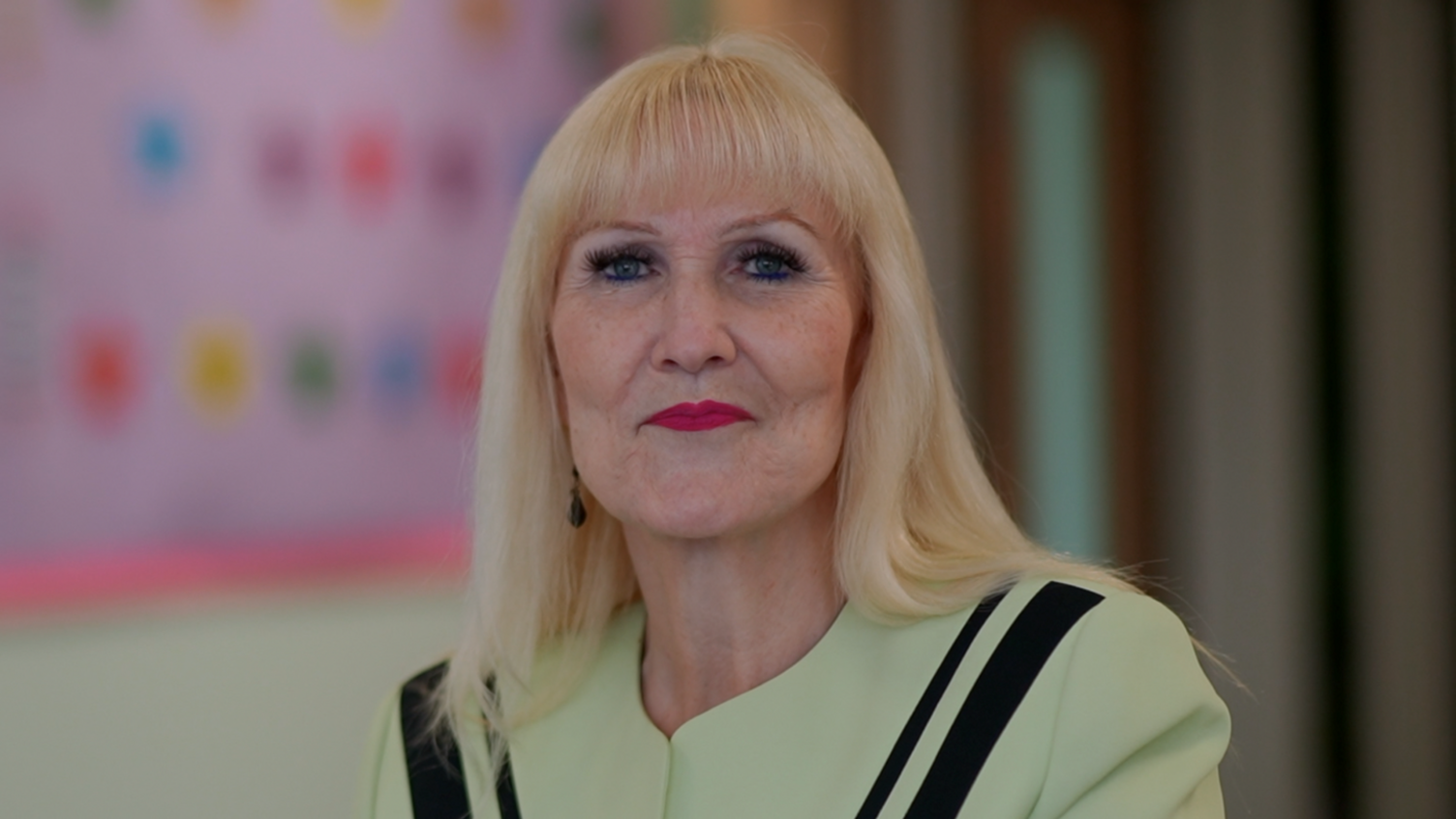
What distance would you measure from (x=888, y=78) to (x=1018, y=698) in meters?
2.09

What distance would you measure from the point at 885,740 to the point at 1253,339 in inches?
101

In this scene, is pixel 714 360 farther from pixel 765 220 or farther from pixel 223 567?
pixel 223 567

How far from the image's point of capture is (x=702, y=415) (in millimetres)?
1494

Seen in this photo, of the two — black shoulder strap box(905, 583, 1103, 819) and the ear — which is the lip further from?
black shoulder strap box(905, 583, 1103, 819)

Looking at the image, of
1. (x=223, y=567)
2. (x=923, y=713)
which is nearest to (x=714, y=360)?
(x=923, y=713)

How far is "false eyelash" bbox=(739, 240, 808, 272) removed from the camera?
1.51 m

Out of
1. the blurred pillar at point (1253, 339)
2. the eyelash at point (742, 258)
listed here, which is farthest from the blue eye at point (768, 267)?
the blurred pillar at point (1253, 339)

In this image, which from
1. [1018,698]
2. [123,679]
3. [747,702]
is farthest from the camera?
[123,679]

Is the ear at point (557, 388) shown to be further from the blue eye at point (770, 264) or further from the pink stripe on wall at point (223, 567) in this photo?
the pink stripe on wall at point (223, 567)

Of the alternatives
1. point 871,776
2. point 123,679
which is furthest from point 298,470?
point 871,776

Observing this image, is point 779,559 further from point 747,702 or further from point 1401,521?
point 1401,521

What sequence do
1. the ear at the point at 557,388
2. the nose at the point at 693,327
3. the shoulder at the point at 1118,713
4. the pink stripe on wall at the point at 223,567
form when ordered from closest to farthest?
the shoulder at the point at 1118,713, the nose at the point at 693,327, the ear at the point at 557,388, the pink stripe on wall at the point at 223,567

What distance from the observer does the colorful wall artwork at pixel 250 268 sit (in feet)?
7.48

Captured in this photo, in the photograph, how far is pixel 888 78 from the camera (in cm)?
320
